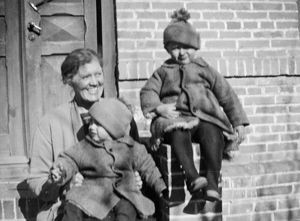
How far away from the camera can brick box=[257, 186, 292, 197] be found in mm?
4830

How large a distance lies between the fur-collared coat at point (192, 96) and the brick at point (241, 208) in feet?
3.94

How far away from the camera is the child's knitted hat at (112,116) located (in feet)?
11.0

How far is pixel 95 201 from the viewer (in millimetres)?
3369

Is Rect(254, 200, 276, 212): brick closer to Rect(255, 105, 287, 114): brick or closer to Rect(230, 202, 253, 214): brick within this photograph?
Rect(230, 202, 253, 214): brick

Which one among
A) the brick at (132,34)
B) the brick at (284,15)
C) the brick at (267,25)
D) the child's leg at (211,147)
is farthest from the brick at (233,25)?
the child's leg at (211,147)

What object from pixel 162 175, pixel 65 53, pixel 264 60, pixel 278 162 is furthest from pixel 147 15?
pixel 278 162

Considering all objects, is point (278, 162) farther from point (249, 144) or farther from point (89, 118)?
point (89, 118)

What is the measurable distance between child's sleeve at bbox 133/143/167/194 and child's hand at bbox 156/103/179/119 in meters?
0.31

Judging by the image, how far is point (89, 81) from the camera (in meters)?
3.65

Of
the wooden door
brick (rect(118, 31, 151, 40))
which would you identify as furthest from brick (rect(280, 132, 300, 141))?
the wooden door

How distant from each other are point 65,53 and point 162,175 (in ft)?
5.58

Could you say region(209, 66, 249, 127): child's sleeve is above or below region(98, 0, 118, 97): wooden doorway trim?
below

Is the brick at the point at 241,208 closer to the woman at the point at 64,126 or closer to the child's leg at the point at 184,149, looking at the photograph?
the child's leg at the point at 184,149

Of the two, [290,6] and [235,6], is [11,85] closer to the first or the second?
[235,6]
